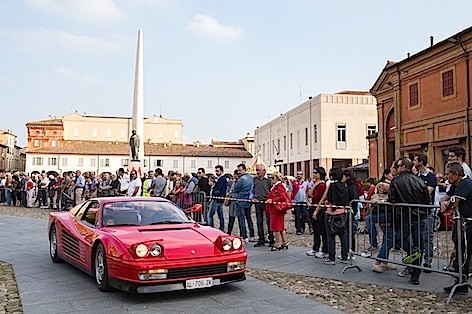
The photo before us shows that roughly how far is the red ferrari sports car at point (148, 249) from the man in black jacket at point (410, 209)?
106 inches

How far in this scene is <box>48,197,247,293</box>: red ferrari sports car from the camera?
259 inches

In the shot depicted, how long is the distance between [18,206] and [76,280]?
815 inches

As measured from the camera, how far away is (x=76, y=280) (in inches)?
319

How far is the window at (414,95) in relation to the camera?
29297 mm

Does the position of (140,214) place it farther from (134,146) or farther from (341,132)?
(341,132)

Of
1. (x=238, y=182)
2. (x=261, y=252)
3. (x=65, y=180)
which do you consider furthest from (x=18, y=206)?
(x=261, y=252)

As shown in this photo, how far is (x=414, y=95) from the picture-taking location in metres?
29.6

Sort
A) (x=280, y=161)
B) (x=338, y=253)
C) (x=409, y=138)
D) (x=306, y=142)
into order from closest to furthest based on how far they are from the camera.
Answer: (x=338, y=253) < (x=409, y=138) < (x=306, y=142) < (x=280, y=161)

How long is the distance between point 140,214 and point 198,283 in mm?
1866

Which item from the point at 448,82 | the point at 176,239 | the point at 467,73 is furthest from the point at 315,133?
the point at 176,239

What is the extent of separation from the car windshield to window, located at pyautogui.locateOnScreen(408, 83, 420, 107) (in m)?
23.9

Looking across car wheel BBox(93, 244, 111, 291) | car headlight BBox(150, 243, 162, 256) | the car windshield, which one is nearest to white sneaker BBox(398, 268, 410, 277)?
the car windshield

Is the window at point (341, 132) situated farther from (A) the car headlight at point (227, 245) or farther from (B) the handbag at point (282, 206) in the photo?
(A) the car headlight at point (227, 245)

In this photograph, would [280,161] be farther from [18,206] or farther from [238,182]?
[238,182]
